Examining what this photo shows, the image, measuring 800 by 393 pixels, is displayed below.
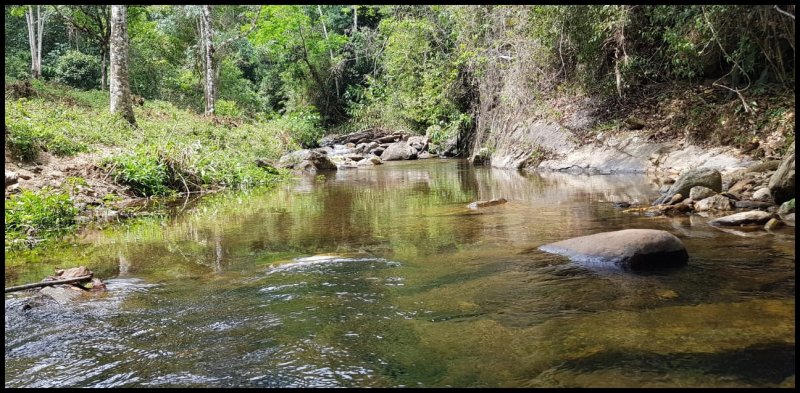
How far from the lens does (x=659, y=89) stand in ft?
38.8

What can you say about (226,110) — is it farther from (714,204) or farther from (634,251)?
(634,251)

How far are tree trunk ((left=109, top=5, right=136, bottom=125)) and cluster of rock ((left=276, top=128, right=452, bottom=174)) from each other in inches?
159

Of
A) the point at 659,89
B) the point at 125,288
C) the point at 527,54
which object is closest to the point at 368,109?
the point at 527,54

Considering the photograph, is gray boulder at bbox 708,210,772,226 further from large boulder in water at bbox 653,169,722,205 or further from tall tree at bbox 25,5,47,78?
tall tree at bbox 25,5,47,78

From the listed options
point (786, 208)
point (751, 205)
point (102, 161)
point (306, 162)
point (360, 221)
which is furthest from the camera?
point (306, 162)

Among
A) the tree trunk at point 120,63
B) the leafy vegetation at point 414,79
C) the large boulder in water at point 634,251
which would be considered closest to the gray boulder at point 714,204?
the large boulder in water at point 634,251

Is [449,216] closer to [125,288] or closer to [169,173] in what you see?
[125,288]

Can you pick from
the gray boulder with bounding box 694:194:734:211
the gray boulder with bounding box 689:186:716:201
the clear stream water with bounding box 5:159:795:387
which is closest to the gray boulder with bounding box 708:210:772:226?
the clear stream water with bounding box 5:159:795:387

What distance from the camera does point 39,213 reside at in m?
5.89

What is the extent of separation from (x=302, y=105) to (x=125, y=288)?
26.5m

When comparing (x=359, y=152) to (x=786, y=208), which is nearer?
(x=786, y=208)

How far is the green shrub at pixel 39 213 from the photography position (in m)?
5.65

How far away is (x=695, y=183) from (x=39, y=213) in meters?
7.14

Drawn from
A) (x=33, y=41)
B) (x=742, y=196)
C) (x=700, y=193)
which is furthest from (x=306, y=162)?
(x=33, y=41)
